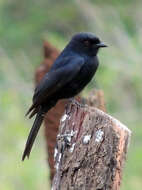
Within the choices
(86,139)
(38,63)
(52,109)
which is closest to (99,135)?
(86,139)

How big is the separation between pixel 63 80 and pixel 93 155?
83.8 inches

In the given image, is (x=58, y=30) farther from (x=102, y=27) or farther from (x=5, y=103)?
(x=5, y=103)

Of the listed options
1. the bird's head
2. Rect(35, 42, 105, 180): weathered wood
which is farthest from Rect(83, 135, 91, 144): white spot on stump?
the bird's head

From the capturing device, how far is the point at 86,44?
742cm

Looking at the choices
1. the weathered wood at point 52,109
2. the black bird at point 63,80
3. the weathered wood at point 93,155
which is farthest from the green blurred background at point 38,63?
the weathered wood at point 93,155

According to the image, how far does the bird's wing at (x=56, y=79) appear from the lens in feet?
23.1

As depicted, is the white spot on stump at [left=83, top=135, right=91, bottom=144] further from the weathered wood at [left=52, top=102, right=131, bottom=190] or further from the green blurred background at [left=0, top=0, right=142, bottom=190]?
the green blurred background at [left=0, top=0, right=142, bottom=190]

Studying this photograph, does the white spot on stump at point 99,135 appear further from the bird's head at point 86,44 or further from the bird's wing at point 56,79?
the bird's head at point 86,44

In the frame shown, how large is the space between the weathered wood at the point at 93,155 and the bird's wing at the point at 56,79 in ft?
5.74

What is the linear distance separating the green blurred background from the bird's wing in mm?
2815

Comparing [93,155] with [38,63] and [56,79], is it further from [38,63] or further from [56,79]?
[38,63]

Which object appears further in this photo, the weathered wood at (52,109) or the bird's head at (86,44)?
the bird's head at (86,44)

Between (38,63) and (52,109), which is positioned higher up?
(38,63)

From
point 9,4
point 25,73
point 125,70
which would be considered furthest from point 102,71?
point 9,4
